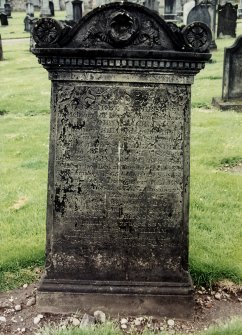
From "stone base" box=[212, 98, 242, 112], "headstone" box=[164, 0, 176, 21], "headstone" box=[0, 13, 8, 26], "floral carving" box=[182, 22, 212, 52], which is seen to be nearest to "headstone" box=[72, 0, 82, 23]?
"headstone" box=[164, 0, 176, 21]

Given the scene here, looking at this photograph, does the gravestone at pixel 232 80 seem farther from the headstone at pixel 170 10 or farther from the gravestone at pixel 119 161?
the headstone at pixel 170 10

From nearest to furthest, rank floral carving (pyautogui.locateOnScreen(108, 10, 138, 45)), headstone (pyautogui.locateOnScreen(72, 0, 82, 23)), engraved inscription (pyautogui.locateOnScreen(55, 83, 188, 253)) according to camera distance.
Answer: floral carving (pyautogui.locateOnScreen(108, 10, 138, 45))
engraved inscription (pyautogui.locateOnScreen(55, 83, 188, 253))
headstone (pyautogui.locateOnScreen(72, 0, 82, 23))

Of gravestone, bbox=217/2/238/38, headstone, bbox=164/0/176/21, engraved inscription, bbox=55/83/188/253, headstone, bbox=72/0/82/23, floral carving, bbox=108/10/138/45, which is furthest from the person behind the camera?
headstone, bbox=164/0/176/21

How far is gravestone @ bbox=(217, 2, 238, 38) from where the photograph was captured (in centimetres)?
2300

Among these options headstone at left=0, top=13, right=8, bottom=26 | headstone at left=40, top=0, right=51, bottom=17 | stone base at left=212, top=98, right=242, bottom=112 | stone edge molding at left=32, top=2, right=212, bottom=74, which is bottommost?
stone base at left=212, top=98, right=242, bottom=112

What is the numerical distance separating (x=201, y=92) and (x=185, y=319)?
962 centimetres

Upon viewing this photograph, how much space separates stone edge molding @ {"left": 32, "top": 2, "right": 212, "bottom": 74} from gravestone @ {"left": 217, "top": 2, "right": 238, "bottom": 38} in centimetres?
2085

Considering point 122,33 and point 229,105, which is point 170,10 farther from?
point 122,33

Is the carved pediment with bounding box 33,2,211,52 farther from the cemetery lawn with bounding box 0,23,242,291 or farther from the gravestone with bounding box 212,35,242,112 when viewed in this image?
the gravestone with bounding box 212,35,242,112

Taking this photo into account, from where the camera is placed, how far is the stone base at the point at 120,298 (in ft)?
12.8

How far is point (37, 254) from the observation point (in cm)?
476

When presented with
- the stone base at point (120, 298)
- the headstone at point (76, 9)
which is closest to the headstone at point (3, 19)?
the headstone at point (76, 9)

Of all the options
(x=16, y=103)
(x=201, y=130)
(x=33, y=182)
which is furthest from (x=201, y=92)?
(x=33, y=182)

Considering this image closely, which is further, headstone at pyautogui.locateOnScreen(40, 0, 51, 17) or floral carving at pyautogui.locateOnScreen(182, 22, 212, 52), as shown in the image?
headstone at pyautogui.locateOnScreen(40, 0, 51, 17)
